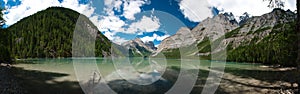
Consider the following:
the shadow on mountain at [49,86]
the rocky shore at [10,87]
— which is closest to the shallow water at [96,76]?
the shadow on mountain at [49,86]

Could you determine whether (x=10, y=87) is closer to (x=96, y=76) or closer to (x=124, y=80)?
(x=96, y=76)

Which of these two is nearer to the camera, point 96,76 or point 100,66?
point 96,76

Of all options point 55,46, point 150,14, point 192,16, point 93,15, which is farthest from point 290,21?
point 55,46

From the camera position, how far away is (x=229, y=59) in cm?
15562

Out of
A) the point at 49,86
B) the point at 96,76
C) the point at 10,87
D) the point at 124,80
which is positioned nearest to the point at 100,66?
the point at 124,80

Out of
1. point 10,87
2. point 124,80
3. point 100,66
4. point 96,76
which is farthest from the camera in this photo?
point 100,66

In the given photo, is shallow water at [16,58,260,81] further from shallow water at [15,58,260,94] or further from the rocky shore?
the rocky shore

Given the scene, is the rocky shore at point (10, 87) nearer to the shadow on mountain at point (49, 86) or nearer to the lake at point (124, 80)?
the shadow on mountain at point (49, 86)

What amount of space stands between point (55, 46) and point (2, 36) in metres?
156

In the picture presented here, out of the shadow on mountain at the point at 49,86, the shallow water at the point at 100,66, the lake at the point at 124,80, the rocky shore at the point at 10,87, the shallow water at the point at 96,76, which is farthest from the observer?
the shallow water at the point at 100,66

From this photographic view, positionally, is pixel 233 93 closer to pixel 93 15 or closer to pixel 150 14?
pixel 150 14

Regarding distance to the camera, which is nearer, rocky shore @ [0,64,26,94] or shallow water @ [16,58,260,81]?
rocky shore @ [0,64,26,94]

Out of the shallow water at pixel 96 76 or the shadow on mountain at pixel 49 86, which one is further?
the shallow water at pixel 96 76

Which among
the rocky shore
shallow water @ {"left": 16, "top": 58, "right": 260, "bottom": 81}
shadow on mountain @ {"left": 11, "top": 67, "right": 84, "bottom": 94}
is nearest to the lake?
shadow on mountain @ {"left": 11, "top": 67, "right": 84, "bottom": 94}
